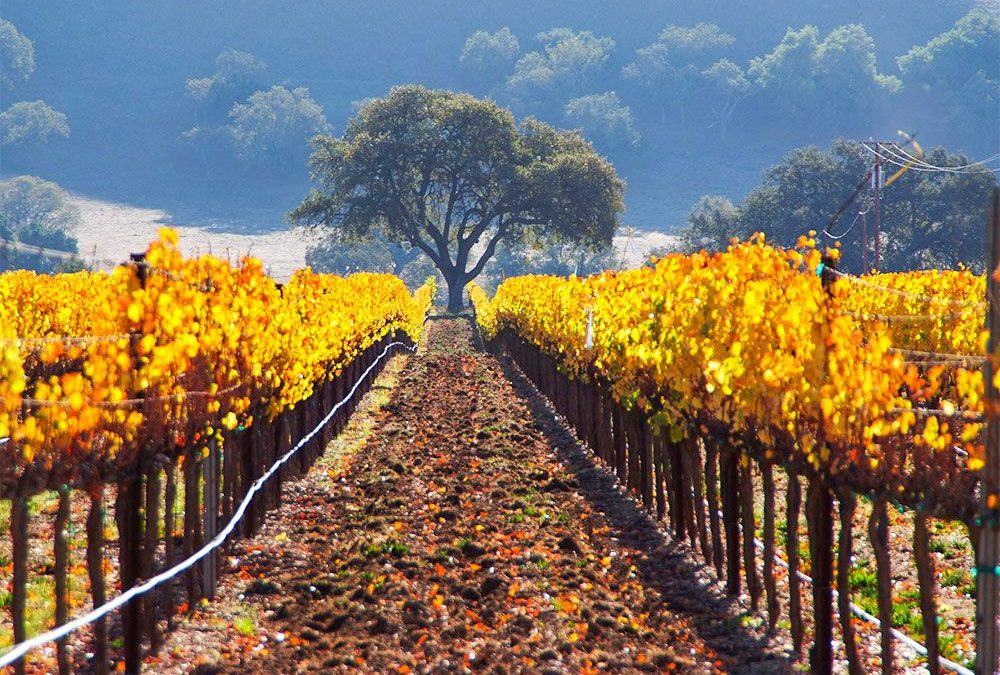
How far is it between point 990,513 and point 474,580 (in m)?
4.72

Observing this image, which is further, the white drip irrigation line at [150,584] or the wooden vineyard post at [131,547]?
the wooden vineyard post at [131,547]

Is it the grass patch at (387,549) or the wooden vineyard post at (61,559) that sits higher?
the wooden vineyard post at (61,559)

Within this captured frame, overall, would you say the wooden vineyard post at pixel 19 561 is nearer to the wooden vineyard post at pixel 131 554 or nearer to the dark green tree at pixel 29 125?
the wooden vineyard post at pixel 131 554

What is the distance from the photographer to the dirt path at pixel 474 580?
782 cm

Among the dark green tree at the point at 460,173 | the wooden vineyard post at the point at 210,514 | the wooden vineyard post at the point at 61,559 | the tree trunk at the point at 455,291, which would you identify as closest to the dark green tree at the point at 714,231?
the dark green tree at the point at 460,173

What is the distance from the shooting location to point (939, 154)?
241 feet

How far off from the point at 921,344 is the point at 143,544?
471 inches

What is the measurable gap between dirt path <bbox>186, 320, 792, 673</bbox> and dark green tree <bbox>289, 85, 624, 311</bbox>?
56923 millimetres

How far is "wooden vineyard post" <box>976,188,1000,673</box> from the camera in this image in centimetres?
550

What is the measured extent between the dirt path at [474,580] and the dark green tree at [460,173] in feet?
187

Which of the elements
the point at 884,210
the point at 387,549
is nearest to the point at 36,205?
the point at 884,210

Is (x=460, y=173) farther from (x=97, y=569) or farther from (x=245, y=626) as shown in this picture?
(x=97, y=569)

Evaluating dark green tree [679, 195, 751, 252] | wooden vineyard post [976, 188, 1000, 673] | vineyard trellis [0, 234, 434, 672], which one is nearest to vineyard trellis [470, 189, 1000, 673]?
wooden vineyard post [976, 188, 1000, 673]

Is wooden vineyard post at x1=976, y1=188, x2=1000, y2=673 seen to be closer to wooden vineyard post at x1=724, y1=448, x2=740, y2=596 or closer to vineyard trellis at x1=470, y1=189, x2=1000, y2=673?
vineyard trellis at x1=470, y1=189, x2=1000, y2=673
